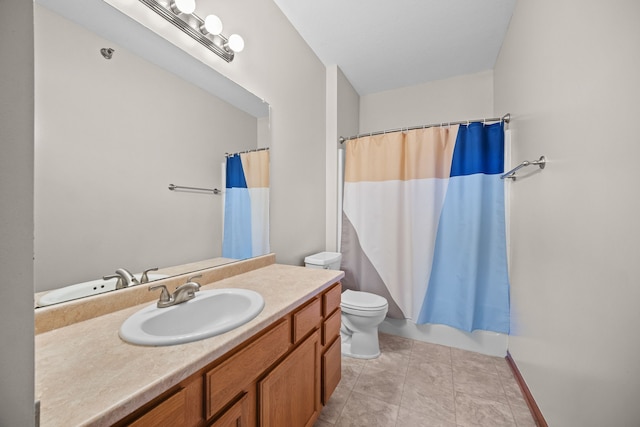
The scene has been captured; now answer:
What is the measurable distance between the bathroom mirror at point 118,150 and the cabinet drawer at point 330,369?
759 millimetres

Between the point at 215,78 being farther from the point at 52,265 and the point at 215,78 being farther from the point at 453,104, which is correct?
the point at 453,104

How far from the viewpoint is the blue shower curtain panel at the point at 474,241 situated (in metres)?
1.94

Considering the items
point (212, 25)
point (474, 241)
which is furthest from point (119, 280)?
point (474, 241)

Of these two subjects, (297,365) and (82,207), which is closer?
(82,207)

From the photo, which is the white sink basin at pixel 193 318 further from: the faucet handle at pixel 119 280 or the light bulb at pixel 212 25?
the light bulb at pixel 212 25

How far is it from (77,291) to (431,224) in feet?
7.22

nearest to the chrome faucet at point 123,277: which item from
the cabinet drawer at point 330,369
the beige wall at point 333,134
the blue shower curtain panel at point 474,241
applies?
the cabinet drawer at point 330,369

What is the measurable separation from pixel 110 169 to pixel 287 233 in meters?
1.14

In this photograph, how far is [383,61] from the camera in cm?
233

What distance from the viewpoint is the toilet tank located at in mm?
1932

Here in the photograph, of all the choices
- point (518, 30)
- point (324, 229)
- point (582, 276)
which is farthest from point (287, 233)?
point (518, 30)

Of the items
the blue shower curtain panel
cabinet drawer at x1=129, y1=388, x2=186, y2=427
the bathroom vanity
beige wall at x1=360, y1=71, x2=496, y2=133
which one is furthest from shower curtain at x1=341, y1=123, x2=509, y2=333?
cabinet drawer at x1=129, y1=388, x2=186, y2=427

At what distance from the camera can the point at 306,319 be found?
3.59 feet
